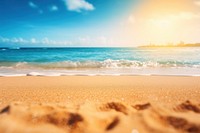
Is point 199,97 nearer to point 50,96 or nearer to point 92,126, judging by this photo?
point 50,96

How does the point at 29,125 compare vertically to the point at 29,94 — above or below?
above

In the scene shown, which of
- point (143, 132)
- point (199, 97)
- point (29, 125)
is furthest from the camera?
point (199, 97)

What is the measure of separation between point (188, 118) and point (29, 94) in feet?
13.5

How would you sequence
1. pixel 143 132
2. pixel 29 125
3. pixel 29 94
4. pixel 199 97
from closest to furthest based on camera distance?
pixel 143 132 → pixel 29 125 → pixel 199 97 → pixel 29 94

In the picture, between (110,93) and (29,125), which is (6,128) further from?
(110,93)

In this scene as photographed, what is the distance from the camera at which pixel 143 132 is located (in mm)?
1700

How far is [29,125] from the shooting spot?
182cm

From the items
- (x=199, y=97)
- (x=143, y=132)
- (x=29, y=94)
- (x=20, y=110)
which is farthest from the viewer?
(x=29, y=94)

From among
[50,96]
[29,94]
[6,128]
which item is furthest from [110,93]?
[6,128]

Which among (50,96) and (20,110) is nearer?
(20,110)

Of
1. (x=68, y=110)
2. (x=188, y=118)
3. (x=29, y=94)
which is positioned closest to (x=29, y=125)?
(x=68, y=110)

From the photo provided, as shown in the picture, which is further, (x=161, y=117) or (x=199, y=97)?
(x=199, y=97)

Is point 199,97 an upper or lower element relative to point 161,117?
lower

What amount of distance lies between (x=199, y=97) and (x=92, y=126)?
3692 millimetres
